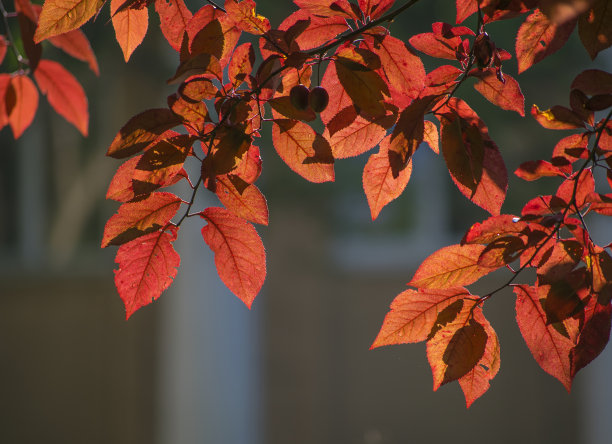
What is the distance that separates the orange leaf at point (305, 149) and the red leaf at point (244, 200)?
37 millimetres

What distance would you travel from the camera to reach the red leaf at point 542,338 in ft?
1.46

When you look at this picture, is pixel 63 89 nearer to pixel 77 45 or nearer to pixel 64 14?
pixel 77 45

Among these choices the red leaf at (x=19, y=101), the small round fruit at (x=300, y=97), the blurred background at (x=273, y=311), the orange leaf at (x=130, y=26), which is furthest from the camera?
the blurred background at (x=273, y=311)

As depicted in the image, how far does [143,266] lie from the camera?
1.49ft

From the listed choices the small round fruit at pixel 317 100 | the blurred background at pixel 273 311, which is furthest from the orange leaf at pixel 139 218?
the blurred background at pixel 273 311

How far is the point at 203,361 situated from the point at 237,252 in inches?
133

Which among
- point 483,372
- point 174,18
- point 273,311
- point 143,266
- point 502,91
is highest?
point 174,18

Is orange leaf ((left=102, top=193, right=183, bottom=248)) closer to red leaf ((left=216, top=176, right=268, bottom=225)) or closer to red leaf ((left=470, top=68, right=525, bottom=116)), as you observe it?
red leaf ((left=216, top=176, right=268, bottom=225))

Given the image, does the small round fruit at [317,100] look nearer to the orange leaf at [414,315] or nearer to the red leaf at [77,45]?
the orange leaf at [414,315]

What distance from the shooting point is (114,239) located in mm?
417

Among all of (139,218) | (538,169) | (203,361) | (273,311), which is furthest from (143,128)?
(273,311)

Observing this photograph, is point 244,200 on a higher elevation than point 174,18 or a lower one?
lower

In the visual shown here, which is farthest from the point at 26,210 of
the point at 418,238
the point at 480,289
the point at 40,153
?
the point at 480,289

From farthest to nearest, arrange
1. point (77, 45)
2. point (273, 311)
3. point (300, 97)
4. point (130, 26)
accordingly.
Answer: point (273, 311) → point (77, 45) → point (130, 26) → point (300, 97)
